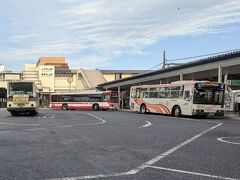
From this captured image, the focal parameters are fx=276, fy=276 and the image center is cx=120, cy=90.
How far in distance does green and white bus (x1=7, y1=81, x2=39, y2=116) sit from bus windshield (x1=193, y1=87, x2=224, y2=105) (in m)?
12.0

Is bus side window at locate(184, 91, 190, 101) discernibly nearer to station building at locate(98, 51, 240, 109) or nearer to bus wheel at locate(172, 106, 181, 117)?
bus wheel at locate(172, 106, 181, 117)

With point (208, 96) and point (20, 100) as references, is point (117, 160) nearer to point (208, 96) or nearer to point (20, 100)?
point (208, 96)

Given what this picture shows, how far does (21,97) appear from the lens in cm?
2042

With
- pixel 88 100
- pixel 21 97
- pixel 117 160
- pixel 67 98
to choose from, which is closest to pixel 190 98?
pixel 21 97

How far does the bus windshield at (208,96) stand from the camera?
19828mm

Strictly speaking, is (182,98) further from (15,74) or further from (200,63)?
(15,74)

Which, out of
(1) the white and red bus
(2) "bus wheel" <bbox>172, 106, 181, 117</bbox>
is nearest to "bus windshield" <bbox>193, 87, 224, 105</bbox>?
(2) "bus wheel" <bbox>172, 106, 181, 117</bbox>

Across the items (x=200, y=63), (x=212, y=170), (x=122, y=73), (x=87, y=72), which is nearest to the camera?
(x=212, y=170)

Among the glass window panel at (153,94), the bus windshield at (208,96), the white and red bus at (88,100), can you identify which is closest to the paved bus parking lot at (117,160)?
the bus windshield at (208,96)

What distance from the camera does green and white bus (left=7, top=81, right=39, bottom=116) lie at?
20.4m

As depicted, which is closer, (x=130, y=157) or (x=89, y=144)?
(x=130, y=157)

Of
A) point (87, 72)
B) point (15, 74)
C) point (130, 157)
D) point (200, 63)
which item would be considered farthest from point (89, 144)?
point (15, 74)

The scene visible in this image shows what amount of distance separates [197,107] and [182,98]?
5.41 feet

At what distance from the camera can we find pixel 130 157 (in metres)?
5.80
